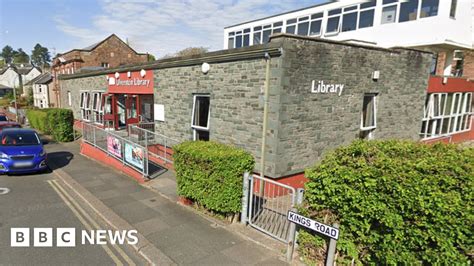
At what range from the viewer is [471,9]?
645 inches

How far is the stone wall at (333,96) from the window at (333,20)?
36.9ft

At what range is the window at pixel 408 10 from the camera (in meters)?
15.8

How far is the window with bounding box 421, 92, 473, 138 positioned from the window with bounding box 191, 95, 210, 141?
1038 centimetres

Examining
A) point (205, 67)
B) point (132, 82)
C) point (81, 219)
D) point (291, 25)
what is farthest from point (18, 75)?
point (81, 219)

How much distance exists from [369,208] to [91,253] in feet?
15.1

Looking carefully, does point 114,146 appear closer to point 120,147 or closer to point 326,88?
point 120,147

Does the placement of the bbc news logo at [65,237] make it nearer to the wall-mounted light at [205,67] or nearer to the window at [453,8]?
the wall-mounted light at [205,67]

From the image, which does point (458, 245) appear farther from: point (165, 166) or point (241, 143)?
point (165, 166)

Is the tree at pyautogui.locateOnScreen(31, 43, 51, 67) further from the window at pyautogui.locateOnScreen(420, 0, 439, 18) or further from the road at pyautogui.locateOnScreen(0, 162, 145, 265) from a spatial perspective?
the window at pyautogui.locateOnScreen(420, 0, 439, 18)

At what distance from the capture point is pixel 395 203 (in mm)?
3193

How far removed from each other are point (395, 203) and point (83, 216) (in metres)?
6.33

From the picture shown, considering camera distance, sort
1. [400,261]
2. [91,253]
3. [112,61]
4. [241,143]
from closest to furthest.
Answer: [400,261] → [91,253] → [241,143] → [112,61]

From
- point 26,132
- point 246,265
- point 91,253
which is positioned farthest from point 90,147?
point 246,265

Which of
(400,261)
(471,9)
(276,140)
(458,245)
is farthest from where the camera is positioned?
(471,9)
